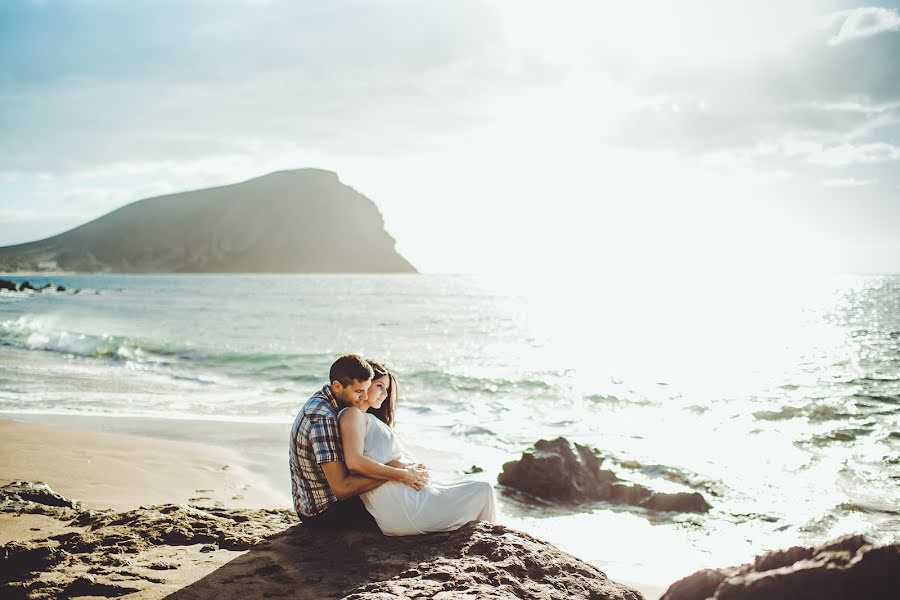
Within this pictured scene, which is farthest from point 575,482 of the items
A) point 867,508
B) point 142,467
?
point 142,467

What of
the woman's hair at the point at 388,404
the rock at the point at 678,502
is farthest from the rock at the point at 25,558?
the rock at the point at 678,502

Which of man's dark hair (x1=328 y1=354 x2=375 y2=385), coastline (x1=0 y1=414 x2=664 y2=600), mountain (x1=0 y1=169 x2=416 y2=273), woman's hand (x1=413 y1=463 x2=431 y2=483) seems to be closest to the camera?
man's dark hair (x1=328 y1=354 x2=375 y2=385)

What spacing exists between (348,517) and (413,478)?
0.59 metres

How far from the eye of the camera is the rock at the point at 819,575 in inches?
95.7

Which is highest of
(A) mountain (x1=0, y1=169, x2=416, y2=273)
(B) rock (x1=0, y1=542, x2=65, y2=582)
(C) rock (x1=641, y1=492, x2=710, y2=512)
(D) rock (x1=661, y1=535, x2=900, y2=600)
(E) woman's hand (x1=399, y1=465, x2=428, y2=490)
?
(A) mountain (x1=0, y1=169, x2=416, y2=273)

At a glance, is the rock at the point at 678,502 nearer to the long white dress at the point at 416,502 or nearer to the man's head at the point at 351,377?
the long white dress at the point at 416,502

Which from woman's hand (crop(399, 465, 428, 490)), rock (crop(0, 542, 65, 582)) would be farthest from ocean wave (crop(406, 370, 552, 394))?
rock (crop(0, 542, 65, 582))

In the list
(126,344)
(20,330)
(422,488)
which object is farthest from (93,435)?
(20,330)

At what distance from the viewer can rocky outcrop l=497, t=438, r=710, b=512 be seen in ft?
26.0

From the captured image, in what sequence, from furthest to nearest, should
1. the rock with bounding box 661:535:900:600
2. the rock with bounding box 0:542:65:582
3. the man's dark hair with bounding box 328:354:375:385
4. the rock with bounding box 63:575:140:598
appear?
1. the man's dark hair with bounding box 328:354:375:385
2. the rock with bounding box 0:542:65:582
3. the rock with bounding box 63:575:140:598
4. the rock with bounding box 661:535:900:600

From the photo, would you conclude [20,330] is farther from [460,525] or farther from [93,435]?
[460,525]

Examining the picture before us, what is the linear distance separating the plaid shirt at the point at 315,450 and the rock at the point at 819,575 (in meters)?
2.55

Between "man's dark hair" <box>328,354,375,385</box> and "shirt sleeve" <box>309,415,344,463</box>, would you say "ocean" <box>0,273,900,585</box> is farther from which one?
"man's dark hair" <box>328,354,375,385</box>

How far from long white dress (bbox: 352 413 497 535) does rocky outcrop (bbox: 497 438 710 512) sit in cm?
381
